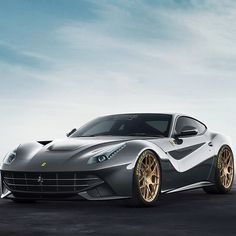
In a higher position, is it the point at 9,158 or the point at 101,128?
the point at 101,128

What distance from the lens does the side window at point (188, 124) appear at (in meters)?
11.4

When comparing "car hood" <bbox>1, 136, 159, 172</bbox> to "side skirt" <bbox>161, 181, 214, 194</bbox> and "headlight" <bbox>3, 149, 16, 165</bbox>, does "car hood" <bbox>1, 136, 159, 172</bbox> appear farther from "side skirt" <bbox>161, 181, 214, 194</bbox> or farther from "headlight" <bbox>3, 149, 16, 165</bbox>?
"side skirt" <bbox>161, 181, 214, 194</bbox>

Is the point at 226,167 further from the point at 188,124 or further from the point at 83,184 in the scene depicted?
the point at 83,184

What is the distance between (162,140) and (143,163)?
2.83ft

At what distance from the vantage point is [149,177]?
9742 mm

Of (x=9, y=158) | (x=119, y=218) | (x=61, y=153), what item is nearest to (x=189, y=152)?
(x=61, y=153)

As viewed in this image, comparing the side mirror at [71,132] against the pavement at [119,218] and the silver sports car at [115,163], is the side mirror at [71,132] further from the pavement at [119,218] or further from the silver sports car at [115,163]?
the pavement at [119,218]

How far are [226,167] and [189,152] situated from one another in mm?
1528

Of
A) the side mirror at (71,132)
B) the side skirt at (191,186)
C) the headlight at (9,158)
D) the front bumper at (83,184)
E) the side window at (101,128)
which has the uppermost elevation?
the side window at (101,128)

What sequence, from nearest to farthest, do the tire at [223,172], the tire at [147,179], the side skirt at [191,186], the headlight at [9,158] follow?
the tire at [147,179] < the headlight at [9,158] < the side skirt at [191,186] < the tire at [223,172]

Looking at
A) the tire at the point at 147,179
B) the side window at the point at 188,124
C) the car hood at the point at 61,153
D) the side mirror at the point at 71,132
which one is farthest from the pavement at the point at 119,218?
the side mirror at the point at 71,132

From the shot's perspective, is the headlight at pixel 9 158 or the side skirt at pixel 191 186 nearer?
the headlight at pixel 9 158

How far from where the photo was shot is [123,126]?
36.7ft

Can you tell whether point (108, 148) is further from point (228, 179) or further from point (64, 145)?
point (228, 179)
